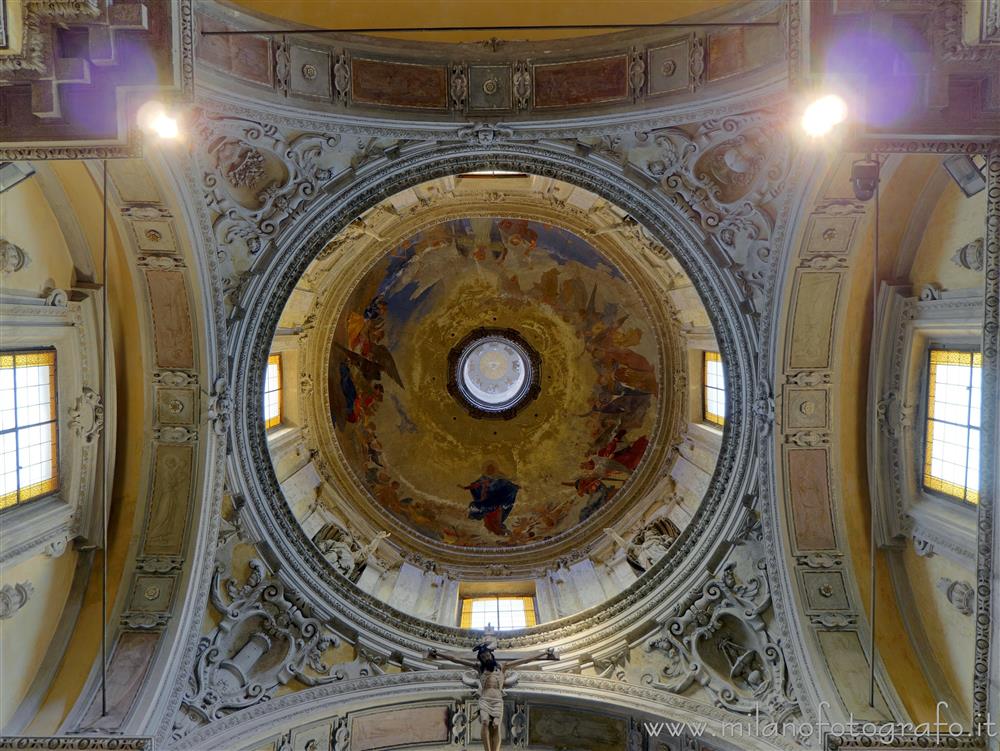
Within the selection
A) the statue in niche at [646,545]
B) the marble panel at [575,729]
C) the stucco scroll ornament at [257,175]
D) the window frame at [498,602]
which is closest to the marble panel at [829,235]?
the statue in niche at [646,545]

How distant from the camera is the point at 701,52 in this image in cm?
1271

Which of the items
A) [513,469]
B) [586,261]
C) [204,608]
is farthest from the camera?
[513,469]

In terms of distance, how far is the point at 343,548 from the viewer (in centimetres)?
1873

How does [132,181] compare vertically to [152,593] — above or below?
above

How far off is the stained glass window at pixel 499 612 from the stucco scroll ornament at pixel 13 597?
10.2 meters

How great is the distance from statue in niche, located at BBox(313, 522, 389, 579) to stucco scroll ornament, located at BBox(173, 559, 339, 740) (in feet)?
9.50

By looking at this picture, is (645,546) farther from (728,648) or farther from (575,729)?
(575,729)

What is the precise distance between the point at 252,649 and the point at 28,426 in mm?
6309

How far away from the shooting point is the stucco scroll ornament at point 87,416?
12430mm

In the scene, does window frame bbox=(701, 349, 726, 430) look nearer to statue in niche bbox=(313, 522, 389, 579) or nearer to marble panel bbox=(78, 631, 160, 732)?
statue in niche bbox=(313, 522, 389, 579)

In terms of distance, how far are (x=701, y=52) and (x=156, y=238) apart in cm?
1103

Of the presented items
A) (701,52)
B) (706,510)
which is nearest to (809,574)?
(706,510)

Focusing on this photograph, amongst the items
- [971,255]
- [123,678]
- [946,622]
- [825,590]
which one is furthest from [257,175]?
[946,622]

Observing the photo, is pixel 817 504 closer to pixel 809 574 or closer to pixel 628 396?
pixel 809 574
